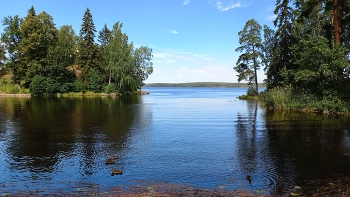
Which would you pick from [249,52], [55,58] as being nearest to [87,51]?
[55,58]

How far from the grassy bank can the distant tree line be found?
43.2 m

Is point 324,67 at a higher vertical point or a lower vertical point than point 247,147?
higher

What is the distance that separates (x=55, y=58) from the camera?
67875 mm

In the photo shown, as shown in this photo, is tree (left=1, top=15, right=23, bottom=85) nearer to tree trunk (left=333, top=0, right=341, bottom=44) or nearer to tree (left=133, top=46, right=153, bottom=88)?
tree (left=133, top=46, right=153, bottom=88)

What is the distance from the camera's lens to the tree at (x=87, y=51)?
69750mm

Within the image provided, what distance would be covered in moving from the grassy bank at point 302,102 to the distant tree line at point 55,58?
4318cm

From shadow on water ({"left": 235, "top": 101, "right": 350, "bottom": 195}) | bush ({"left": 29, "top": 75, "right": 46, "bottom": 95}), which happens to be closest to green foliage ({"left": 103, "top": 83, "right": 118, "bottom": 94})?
bush ({"left": 29, "top": 75, "right": 46, "bottom": 95})

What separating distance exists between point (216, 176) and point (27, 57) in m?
68.2

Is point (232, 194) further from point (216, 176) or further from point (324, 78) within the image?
point (324, 78)

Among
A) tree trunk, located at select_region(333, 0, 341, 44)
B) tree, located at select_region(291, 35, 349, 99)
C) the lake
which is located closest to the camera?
the lake

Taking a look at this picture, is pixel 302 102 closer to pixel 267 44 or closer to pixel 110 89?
pixel 267 44

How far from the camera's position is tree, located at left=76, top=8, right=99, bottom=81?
6975 centimetres

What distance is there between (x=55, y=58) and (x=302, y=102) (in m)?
59.2

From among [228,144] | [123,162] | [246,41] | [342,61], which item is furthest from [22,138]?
[246,41]
